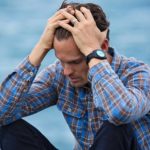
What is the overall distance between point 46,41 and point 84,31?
295 mm

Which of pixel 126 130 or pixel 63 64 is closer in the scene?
pixel 126 130

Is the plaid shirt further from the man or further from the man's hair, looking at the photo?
the man's hair

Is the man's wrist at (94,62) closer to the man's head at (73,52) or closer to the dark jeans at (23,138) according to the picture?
the man's head at (73,52)

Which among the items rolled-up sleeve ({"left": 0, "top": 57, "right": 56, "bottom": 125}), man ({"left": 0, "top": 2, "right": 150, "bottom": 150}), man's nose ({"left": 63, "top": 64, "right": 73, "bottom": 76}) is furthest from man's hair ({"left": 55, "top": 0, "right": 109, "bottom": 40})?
rolled-up sleeve ({"left": 0, "top": 57, "right": 56, "bottom": 125})

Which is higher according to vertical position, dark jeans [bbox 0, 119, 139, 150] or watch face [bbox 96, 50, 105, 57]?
watch face [bbox 96, 50, 105, 57]

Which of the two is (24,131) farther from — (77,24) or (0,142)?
(77,24)

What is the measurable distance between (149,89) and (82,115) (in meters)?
0.43

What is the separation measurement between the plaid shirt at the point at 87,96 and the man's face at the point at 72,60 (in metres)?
0.12

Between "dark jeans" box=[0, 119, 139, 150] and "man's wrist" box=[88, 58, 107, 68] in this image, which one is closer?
"man's wrist" box=[88, 58, 107, 68]

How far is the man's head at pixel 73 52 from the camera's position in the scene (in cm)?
337

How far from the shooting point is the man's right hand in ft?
11.3

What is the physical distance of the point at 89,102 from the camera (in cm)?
356

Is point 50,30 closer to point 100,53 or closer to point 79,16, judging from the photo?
point 79,16

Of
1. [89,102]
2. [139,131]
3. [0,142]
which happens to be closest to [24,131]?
[0,142]
